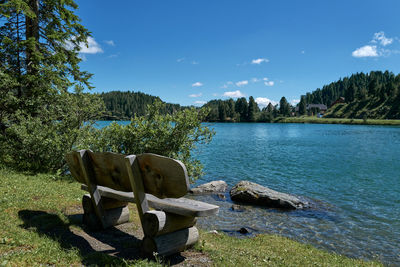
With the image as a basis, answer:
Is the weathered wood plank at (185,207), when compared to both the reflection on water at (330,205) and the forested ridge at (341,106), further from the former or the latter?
the forested ridge at (341,106)

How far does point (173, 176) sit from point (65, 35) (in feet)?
52.6

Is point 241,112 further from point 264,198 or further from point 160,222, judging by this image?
point 160,222

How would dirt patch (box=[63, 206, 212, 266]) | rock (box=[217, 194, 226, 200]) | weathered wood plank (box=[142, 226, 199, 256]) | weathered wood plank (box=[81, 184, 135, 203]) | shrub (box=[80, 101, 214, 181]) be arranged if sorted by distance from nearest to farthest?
1. weathered wood plank (box=[142, 226, 199, 256])
2. dirt patch (box=[63, 206, 212, 266])
3. weathered wood plank (box=[81, 184, 135, 203])
4. shrub (box=[80, 101, 214, 181])
5. rock (box=[217, 194, 226, 200])

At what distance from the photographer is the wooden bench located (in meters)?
4.14

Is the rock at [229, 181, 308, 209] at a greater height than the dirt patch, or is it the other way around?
the dirt patch

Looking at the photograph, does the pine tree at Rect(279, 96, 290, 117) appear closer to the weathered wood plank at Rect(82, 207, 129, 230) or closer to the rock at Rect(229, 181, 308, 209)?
the rock at Rect(229, 181, 308, 209)

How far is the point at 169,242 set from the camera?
15.7 feet

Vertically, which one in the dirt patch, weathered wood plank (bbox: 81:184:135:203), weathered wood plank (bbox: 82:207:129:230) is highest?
weathered wood plank (bbox: 81:184:135:203)

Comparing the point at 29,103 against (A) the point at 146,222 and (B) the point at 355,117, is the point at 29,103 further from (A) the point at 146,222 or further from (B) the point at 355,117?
(B) the point at 355,117

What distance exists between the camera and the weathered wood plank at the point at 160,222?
457 centimetres

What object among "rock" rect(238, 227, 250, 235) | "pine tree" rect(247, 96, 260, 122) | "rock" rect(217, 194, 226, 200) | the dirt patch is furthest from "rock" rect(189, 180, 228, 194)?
"pine tree" rect(247, 96, 260, 122)

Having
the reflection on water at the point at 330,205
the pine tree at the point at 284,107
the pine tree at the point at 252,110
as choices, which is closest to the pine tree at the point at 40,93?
the reflection on water at the point at 330,205

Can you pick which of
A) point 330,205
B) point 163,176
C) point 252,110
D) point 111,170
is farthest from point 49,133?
point 252,110

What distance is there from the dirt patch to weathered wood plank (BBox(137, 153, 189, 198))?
1.31 metres
